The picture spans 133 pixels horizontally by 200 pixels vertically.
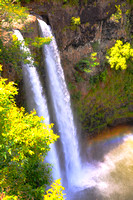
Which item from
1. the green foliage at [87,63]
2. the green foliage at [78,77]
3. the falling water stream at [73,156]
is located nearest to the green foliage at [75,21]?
the green foliage at [87,63]

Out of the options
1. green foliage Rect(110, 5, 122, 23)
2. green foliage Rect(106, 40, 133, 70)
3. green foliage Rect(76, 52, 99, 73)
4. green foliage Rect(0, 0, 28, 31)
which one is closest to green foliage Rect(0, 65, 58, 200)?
green foliage Rect(0, 0, 28, 31)

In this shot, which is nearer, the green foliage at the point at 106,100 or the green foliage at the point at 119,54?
the green foliage at the point at 119,54

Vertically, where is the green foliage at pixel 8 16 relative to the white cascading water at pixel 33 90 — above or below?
above

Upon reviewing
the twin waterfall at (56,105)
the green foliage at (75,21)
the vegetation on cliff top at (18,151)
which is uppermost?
the green foliage at (75,21)

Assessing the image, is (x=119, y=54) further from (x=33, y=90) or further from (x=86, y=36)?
(x=33, y=90)

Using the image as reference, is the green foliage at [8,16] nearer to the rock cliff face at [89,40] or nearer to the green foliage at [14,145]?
the rock cliff face at [89,40]

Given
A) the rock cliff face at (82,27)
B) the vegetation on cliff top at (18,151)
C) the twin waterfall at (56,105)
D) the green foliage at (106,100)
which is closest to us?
the vegetation on cliff top at (18,151)

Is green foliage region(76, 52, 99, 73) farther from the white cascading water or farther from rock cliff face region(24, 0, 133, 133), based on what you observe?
the white cascading water

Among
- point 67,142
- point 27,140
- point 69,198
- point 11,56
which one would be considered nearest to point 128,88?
point 67,142

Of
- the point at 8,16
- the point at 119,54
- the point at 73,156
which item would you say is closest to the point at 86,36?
the point at 119,54

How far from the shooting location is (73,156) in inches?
471

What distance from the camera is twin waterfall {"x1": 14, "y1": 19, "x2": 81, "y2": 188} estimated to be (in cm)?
834

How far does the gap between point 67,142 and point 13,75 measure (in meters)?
5.96

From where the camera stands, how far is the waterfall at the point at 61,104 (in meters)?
9.68
